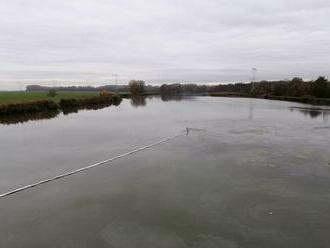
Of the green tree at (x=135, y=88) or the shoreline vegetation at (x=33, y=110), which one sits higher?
the green tree at (x=135, y=88)

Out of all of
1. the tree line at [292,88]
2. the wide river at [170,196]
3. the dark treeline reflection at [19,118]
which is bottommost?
the wide river at [170,196]

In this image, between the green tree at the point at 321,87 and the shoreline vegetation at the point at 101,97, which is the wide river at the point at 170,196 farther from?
the green tree at the point at 321,87

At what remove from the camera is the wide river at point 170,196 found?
16.8 feet

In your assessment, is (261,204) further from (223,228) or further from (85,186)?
(85,186)

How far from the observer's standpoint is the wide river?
5.11m

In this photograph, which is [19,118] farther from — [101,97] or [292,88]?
[292,88]

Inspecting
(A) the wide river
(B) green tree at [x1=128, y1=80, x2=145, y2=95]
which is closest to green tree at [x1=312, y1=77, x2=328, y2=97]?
(A) the wide river

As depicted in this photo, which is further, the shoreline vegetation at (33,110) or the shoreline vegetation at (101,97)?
the shoreline vegetation at (101,97)

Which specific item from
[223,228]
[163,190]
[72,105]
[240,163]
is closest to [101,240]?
[223,228]

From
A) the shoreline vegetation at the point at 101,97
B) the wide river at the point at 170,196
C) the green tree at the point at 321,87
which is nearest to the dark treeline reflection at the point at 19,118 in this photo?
the shoreline vegetation at the point at 101,97

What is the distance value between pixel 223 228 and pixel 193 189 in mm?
1915

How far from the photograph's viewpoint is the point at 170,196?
22.4 feet

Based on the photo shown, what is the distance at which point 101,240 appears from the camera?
4.99m

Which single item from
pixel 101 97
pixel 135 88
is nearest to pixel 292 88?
pixel 101 97
